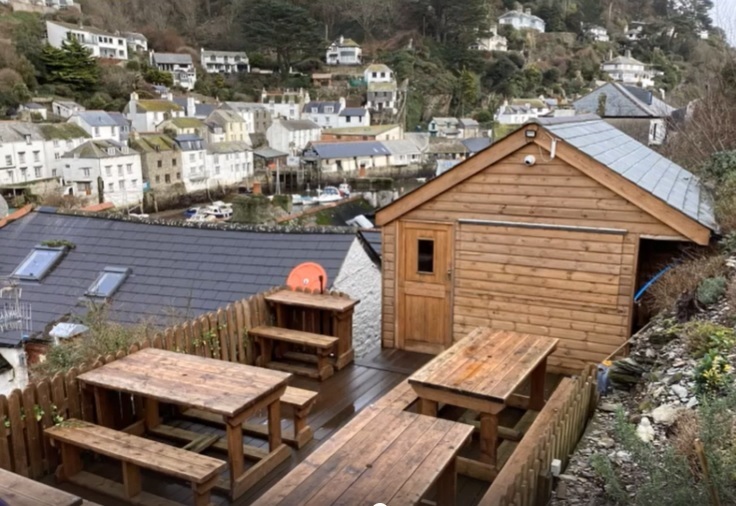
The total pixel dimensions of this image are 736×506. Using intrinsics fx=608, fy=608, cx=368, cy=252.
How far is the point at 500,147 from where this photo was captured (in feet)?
25.3

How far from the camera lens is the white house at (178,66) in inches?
2963

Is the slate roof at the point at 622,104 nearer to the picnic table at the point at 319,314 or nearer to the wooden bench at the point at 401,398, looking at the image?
the picnic table at the point at 319,314

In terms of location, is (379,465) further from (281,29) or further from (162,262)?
(281,29)

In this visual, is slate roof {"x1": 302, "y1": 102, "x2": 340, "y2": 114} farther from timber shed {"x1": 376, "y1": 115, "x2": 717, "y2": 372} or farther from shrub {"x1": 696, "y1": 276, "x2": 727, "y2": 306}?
shrub {"x1": 696, "y1": 276, "x2": 727, "y2": 306}

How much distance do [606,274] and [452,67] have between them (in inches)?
3450

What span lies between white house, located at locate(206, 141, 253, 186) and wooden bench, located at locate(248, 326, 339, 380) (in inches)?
2023

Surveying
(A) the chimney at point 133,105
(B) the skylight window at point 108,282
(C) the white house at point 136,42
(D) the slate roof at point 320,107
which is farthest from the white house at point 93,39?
(B) the skylight window at point 108,282

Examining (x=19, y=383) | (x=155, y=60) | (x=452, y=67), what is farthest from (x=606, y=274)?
(x=452, y=67)

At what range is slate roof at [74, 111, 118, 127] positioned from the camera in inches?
1972

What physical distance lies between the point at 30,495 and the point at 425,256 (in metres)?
5.96

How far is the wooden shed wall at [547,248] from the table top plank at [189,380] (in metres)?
3.58

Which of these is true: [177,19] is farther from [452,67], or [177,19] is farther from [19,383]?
[19,383]

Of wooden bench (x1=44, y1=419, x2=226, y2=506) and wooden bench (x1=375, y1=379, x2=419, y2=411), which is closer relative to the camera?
wooden bench (x1=44, y1=419, x2=226, y2=506)

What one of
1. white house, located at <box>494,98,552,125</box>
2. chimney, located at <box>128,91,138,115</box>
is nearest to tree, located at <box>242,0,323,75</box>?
chimney, located at <box>128,91,138,115</box>
